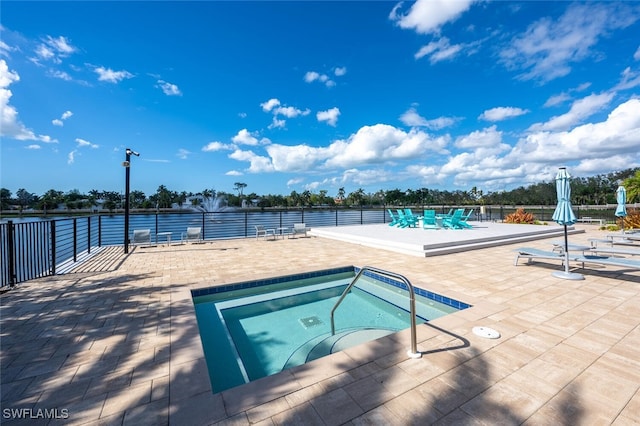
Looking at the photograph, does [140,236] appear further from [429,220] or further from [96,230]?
[429,220]

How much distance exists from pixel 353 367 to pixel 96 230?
1066cm

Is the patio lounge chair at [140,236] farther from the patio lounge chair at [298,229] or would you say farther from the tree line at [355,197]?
the tree line at [355,197]

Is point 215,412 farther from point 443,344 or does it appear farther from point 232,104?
point 232,104

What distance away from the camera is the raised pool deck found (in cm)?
161

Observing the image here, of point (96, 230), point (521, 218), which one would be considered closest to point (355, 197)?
point (521, 218)

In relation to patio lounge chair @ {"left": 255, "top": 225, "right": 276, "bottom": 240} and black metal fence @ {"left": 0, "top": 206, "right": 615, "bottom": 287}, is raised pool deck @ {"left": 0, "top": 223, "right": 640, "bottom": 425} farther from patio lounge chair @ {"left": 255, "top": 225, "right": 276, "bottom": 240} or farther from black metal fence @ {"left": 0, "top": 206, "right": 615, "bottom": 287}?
patio lounge chair @ {"left": 255, "top": 225, "right": 276, "bottom": 240}

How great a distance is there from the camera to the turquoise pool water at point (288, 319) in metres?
2.79

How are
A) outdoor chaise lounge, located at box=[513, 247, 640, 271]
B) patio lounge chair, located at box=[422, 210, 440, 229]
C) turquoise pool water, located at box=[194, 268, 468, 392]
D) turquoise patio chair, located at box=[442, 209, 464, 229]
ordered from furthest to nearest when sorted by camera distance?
patio lounge chair, located at box=[422, 210, 440, 229], turquoise patio chair, located at box=[442, 209, 464, 229], outdoor chaise lounge, located at box=[513, 247, 640, 271], turquoise pool water, located at box=[194, 268, 468, 392]

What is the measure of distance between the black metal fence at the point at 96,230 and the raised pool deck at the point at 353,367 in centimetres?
79

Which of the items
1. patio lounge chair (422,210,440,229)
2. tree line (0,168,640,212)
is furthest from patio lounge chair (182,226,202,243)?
tree line (0,168,640,212)

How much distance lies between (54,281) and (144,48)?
33.9 feet

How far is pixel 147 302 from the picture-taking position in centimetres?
369

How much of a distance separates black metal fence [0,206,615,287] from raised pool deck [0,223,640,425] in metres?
0.79

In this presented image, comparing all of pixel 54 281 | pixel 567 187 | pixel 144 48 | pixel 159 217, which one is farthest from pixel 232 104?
pixel 567 187
